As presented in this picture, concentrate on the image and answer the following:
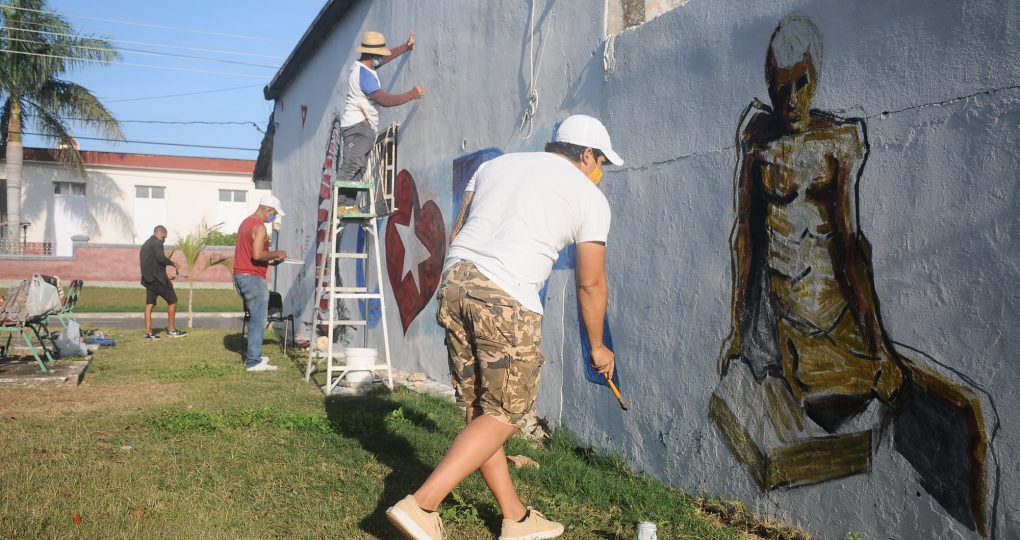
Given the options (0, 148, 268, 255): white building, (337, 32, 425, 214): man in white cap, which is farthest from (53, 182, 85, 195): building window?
(337, 32, 425, 214): man in white cap

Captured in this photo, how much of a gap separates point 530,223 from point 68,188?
39.0 metres

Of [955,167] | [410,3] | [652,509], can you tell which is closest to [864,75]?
[955,167]

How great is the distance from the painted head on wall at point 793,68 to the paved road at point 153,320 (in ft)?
43.8

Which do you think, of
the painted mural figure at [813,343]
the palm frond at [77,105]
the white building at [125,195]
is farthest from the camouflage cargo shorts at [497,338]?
the white building at [125,195]

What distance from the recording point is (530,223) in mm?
3367

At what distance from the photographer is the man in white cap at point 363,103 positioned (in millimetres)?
8805

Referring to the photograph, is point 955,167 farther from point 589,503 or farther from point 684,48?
point 589,503

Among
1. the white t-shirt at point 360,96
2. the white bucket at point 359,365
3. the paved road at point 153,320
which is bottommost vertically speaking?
the paved road at point 153,320

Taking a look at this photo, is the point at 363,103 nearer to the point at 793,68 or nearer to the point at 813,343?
the point at 793,68

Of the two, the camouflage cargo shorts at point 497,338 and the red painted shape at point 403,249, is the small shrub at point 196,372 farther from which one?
the camouflage cargo shorts at point 497,338

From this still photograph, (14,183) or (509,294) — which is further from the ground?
(14,183)

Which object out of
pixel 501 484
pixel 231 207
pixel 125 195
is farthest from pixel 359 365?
pixel 125 195

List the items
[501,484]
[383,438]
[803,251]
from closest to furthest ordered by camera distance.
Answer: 1. [501,484]
2. [803,251]
3. [383,438]

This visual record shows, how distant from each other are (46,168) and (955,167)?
39667 millimetres
